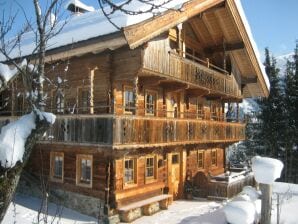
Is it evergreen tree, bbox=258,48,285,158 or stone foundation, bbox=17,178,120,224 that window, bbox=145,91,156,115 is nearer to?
stone foundation, bbox=17,178,120,224

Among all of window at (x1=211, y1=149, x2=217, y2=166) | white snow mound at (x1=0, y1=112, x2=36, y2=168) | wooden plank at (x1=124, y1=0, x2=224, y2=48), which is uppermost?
wooden plank at (x1=124, y1=0, x2=224, y2=48)

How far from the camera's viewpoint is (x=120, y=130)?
13.0 m

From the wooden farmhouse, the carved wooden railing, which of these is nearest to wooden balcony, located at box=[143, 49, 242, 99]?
the wooden farmhouse

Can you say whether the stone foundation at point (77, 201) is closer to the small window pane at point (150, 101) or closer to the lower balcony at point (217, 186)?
the small window pane at point (150, 101)

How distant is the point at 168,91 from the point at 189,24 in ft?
15.5

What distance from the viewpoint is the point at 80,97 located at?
17.0 meters

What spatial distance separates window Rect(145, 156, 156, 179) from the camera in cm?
1734

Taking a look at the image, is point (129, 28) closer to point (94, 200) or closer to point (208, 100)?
point (94, 200)

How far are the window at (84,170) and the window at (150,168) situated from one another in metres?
2.95

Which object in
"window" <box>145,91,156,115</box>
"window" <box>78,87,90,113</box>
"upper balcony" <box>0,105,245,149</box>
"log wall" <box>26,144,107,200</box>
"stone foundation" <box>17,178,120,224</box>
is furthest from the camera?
"window" <box>145,91,156,115</box>

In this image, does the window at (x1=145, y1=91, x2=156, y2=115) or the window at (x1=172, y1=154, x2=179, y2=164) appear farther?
the window at (x1=172, y1=154, x2=179, y2=164)

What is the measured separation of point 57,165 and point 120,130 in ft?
18.6

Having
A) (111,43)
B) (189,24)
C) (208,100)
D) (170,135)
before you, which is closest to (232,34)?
(189,24)

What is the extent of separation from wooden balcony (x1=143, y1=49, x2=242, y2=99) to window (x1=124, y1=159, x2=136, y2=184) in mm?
4024
